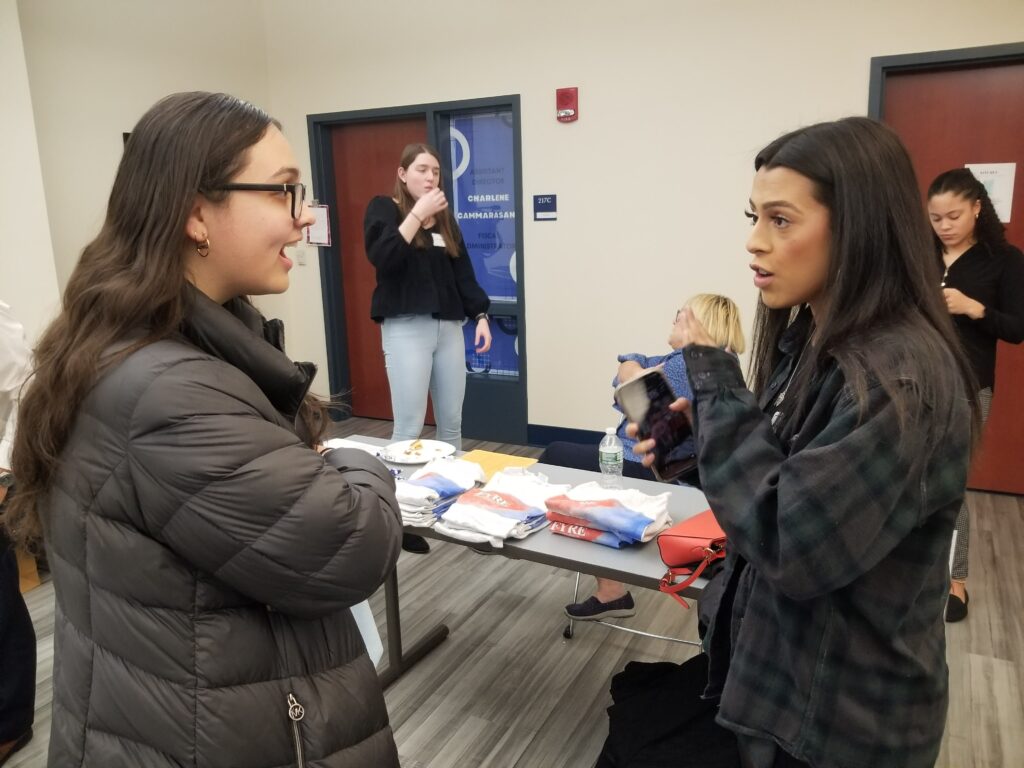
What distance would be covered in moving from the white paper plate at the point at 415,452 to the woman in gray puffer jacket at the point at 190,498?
1366 millimetres

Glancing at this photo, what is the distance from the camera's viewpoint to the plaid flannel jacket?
0.88m

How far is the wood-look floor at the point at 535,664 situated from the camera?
205 cm

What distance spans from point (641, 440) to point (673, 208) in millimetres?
3100

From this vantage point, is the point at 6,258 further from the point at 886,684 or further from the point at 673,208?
the point at 886,684

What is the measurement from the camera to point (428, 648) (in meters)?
2.53

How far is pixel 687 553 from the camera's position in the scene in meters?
1.58

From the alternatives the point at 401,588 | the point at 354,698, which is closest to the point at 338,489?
the point at 354,698

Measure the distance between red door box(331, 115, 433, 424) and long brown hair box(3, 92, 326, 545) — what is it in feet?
13.1

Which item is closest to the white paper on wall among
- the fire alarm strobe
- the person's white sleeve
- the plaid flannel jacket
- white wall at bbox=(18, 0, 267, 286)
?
the fire alarm strobe

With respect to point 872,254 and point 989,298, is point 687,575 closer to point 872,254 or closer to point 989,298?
point 872,254

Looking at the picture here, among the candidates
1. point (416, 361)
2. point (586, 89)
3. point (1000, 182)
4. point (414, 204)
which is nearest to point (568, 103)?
point (586, 89)

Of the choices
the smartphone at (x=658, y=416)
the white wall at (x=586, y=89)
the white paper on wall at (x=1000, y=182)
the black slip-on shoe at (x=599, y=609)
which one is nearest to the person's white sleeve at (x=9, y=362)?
the smartphone at (x=658, y=416)

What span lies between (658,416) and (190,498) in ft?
2.40

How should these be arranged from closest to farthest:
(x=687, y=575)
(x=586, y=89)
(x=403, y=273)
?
(x=687, y=575), (x=403, y=273), (x=586, y=89)
